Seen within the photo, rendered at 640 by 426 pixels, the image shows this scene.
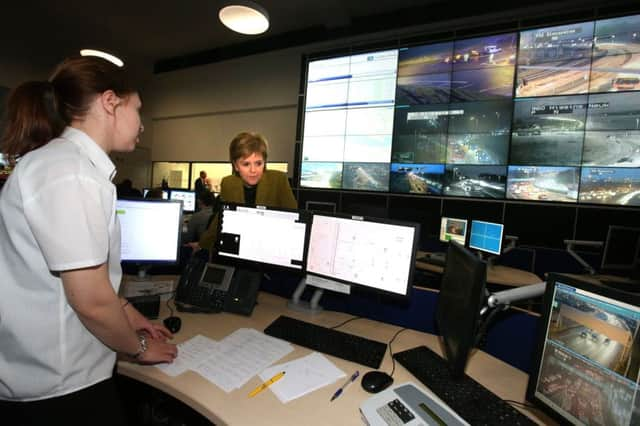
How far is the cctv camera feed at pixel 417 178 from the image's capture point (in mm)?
3857

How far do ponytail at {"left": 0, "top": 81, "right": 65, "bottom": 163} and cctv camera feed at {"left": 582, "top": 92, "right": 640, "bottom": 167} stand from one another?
4158 millimetres

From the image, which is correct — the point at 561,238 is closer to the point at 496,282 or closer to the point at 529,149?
the point at 529,149

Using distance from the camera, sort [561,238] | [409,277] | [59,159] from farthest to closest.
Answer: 1. [561,238]
2. [409,277]
3. [59,159]

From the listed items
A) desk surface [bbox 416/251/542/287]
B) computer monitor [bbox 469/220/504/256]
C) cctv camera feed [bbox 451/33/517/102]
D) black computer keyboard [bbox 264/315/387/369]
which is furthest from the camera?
cctv camera feed [bbox 451/33/517/102]

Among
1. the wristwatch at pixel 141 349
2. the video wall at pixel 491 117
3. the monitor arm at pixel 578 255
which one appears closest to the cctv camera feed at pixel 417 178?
the video wall at pixel 491 117

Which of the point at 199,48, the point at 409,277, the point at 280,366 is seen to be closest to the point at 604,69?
the point at 409,277

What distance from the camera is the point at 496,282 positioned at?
2598mm

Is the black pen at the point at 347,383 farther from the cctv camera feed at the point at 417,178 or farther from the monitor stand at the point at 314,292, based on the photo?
the cctv camera feed at the point at 417,178

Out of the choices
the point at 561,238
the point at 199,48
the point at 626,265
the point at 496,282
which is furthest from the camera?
the point at 199,48

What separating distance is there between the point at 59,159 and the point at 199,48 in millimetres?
6322

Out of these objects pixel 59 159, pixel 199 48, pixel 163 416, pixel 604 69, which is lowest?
pixel 163 416

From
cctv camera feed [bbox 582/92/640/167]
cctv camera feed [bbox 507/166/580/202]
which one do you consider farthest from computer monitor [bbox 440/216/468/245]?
cctv camera feed [bbox 582/92/640/167]

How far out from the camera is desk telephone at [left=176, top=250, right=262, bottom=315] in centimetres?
135

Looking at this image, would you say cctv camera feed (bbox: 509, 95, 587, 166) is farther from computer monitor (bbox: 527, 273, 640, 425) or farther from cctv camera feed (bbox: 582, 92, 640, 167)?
computer monitor (bbox: 527, 273, 640, 425)
